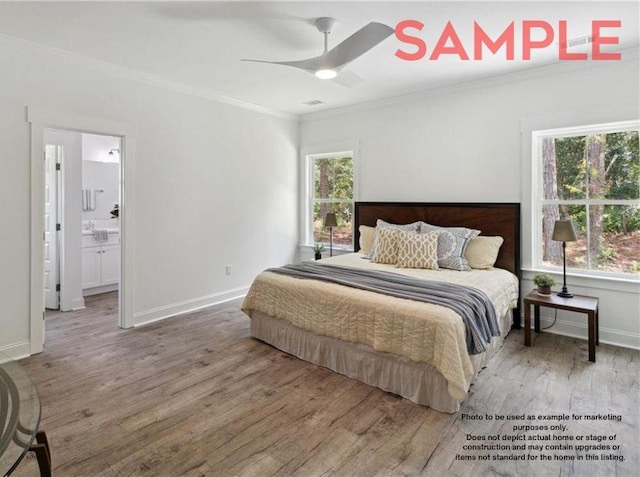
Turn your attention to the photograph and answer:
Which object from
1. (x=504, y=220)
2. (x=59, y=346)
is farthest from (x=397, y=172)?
(x=59, y=346)

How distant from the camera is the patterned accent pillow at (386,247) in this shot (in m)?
4.02

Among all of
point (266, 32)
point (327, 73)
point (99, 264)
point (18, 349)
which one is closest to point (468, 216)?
point (327, 73)

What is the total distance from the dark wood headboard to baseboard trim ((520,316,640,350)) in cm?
33

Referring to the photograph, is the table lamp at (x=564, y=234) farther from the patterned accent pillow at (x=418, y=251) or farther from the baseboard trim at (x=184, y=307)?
the baseboard trim at (x=184, y=307)

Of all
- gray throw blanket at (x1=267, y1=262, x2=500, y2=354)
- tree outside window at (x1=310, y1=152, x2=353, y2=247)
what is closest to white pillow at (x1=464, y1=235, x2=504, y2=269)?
gray throw blanket at (x1=267, y1=262, x2=500, y2=354)

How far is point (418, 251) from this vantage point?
3.80 metres

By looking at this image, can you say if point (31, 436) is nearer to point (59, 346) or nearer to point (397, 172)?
point (59, 346)

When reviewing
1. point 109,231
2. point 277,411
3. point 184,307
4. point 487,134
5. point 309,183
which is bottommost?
point 277,411

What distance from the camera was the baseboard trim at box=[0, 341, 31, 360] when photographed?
309cm

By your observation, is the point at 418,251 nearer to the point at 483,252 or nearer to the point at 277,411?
the point at 483,252

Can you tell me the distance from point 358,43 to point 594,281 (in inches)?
123

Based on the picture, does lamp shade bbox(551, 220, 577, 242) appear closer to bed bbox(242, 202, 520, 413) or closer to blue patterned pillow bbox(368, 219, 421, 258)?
bed bbox(242, 202, 520, 413)

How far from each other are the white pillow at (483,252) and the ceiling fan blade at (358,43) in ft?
7.78

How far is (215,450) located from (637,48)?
459cm
